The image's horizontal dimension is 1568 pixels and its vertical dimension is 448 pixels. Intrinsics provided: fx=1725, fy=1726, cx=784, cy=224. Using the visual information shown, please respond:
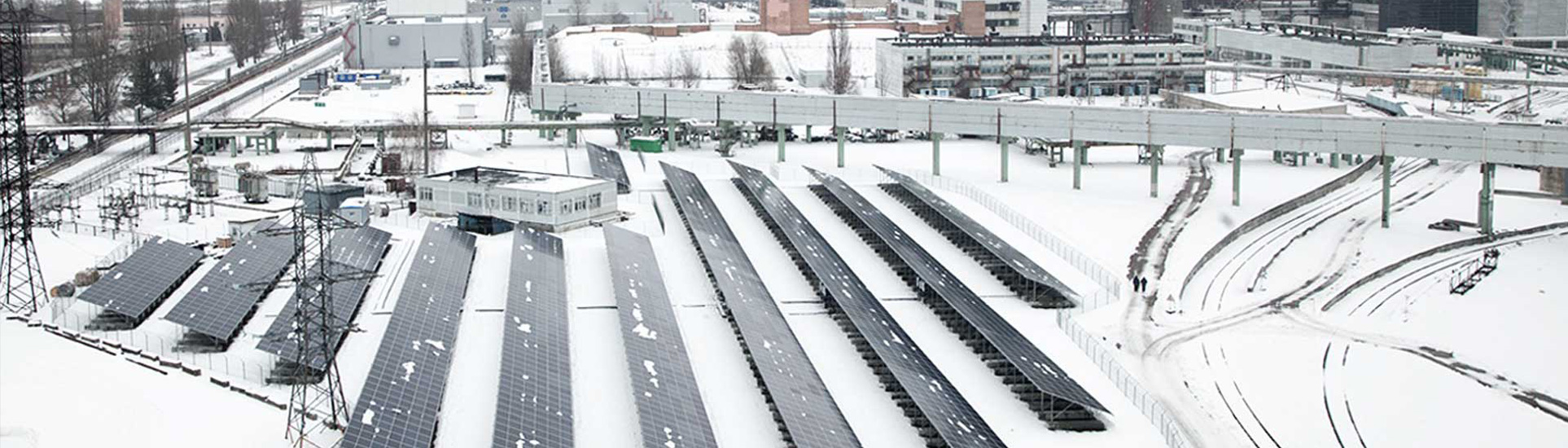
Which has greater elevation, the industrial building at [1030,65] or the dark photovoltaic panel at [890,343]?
the industrial building at [1030,65]

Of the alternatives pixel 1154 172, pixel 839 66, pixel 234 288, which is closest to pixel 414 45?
pixel 839 66

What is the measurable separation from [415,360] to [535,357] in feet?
4.05

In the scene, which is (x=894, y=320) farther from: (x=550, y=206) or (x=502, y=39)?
(x=502, y=39)

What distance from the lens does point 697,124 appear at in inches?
1540

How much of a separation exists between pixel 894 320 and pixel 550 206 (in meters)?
8.42

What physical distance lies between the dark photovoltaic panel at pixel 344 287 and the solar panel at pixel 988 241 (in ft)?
27.6

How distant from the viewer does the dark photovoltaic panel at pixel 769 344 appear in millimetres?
15648

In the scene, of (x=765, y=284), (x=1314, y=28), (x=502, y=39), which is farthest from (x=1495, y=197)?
(x=502, y=39)

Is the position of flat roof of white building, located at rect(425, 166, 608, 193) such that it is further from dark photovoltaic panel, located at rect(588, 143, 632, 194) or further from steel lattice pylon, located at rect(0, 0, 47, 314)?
steel lattice pylon, located at rect(0, 0, 47, 314)

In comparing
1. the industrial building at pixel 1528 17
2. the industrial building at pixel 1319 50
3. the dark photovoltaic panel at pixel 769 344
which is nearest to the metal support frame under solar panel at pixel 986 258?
the dark photovoltaic panel at pixel 769 344

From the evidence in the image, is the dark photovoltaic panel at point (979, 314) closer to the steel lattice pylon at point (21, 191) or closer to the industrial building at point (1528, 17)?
the steel lattice pylon at point (21, 191)

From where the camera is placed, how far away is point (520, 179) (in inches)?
1122

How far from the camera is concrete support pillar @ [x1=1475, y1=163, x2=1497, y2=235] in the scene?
26250mm

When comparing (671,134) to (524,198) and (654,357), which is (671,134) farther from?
(654,357)
